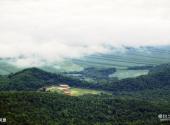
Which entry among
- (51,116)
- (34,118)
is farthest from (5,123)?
(51,116)

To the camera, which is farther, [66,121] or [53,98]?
[53,98]

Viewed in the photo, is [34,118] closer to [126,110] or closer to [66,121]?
[66,121]

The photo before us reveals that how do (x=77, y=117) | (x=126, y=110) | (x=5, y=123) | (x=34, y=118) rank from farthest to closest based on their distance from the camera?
(x=126, y=110) → (x=77, y=117) → (x=34, y=118) → (x=5, y=123)

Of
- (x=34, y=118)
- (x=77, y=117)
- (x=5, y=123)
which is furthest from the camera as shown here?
(x=77, y=117)

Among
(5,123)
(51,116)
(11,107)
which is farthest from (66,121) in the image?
(5,123)

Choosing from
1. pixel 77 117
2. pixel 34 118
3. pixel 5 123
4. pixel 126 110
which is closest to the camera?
pixel 5 123

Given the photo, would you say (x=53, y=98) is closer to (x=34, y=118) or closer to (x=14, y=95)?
(x=14, y=95)
